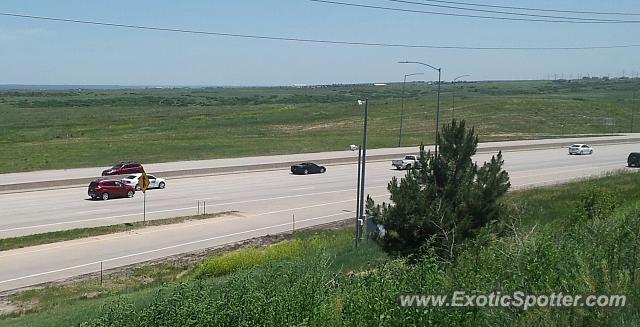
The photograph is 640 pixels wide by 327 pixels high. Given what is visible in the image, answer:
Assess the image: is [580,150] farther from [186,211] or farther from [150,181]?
[186,211]

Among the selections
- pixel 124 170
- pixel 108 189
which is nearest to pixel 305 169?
pixel 124 170

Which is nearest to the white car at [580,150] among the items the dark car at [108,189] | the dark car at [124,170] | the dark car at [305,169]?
the dark car at [305,169]

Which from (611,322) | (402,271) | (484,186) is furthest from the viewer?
(484,186)

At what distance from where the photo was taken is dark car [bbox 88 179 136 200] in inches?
1492

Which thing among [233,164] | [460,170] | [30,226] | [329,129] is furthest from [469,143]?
[329,129]

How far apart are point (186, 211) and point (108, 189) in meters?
6.30

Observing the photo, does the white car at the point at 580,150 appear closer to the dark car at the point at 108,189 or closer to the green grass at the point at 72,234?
the dark car at the point at 108,189

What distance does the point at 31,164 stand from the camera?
51.2 metres

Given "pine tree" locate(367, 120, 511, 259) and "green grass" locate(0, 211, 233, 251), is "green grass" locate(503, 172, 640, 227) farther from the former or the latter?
"green grass" locate(0, 211, 233, 251)

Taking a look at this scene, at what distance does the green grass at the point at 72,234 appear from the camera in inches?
1061

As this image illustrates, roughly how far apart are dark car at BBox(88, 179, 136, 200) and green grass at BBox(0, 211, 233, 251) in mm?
7413

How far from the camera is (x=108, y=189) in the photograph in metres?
38.5

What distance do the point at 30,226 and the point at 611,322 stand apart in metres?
28.1

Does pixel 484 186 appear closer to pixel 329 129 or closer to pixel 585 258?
pixel 585 258
